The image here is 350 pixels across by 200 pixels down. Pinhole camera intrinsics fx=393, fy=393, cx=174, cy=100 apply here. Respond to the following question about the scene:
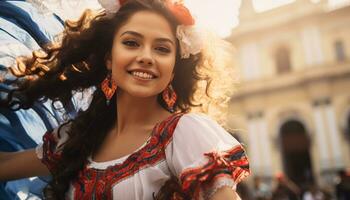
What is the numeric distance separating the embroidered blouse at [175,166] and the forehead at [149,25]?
0.28 m

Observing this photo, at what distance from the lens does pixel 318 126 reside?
17.2 metres

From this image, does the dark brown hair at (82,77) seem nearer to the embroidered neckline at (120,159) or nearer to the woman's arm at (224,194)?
the embroidered neckline at (120,159)

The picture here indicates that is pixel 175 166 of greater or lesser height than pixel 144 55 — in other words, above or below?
below

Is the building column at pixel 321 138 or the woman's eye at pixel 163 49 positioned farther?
the building column at pixel 321 138

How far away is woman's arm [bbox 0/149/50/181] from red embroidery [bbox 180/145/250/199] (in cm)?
66

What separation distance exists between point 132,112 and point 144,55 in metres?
0.23

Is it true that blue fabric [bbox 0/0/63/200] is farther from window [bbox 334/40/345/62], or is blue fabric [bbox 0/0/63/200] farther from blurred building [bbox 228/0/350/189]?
window [bbox 334/40/345/62]

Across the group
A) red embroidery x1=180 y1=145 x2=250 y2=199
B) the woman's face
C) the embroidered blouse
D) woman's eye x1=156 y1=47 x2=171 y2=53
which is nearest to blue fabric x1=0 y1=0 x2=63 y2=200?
the embroidered blouse

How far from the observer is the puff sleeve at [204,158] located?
102 centimetres

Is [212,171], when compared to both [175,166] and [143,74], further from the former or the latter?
[143,74]

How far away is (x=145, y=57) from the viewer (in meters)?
1.24

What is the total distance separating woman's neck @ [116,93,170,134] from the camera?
4.48 ft

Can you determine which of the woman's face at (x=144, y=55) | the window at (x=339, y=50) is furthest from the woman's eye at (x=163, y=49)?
the window at (x=339, y=50)

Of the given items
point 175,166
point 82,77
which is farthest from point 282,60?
point 175,166
